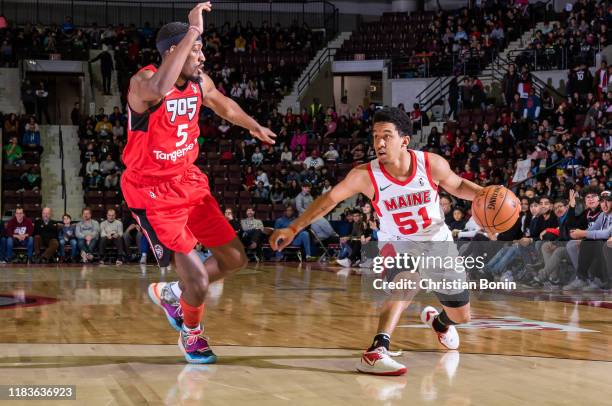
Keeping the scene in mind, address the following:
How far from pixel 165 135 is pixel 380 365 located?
1.85m

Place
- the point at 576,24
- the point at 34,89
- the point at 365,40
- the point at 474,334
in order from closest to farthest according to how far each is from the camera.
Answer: the point at 474,334
the point at 576,24
the point at 34,89
the point at 365,40

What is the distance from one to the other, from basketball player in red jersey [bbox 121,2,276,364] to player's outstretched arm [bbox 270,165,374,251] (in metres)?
0.51

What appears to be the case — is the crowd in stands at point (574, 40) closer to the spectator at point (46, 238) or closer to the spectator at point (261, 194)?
the spectator at point (261, 194)

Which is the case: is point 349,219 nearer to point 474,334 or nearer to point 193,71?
point 474,334

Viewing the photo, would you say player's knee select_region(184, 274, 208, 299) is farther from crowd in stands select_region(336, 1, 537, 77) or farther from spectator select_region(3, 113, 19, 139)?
crowd in stands select_region(336, 1, 537, 77)

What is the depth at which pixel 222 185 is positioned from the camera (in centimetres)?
1945

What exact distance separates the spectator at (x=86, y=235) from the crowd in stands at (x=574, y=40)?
11025 millimetres

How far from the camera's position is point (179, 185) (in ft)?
17.5

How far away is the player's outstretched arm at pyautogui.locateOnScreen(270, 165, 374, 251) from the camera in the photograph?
200 inches

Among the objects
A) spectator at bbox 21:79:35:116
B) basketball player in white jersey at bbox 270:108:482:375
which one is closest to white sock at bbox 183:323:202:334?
basketball player in white jersey at bbox 270:108:482:375

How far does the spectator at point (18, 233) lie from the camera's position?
16.4 meters

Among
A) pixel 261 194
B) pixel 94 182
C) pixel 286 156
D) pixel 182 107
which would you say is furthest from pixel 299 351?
pixel 286 156

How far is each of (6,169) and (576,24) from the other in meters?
14.1

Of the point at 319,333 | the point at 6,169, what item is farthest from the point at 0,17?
the point at 319,333
